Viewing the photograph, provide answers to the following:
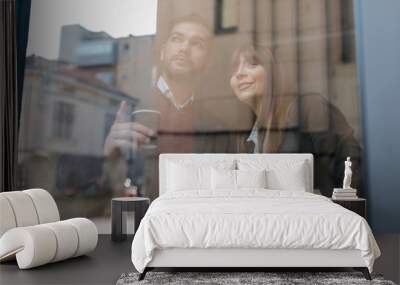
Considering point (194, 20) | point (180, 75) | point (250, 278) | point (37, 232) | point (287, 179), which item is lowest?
point (250, 278)

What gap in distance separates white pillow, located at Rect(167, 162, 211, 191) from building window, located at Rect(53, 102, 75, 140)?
1.43m

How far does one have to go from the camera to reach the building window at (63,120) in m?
5.63

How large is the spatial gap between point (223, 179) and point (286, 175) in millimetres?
694

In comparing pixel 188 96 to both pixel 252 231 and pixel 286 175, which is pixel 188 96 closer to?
pixel 286 175

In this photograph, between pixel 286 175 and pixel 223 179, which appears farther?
pixel 286 175

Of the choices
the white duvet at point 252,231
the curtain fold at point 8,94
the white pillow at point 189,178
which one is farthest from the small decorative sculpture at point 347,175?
the curtain fold at point 8,94

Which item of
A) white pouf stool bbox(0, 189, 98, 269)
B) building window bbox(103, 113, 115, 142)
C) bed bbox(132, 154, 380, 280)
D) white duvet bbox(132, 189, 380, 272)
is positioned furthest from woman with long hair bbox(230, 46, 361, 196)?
white pouf stool bbox(0, 189, 98, 269)

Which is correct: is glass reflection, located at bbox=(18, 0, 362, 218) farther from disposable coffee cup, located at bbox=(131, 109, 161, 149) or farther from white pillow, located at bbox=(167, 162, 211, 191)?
white pillow, located at bbox=(167, 162, 211, 191)

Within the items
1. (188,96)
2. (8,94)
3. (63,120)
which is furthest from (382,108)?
(8,94)

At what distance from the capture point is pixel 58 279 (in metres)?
3.37

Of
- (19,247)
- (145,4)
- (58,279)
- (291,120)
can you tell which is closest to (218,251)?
(58,279)

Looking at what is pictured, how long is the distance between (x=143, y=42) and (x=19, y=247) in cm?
295

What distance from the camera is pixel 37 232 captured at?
3.63 metres

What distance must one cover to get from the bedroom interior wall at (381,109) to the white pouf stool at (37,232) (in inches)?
127
